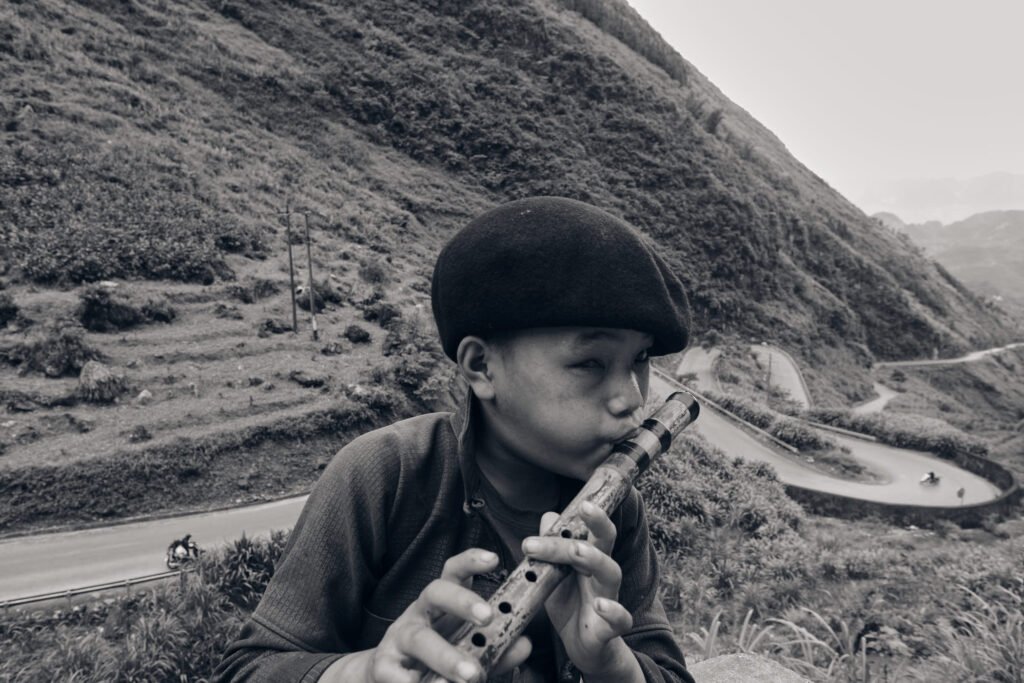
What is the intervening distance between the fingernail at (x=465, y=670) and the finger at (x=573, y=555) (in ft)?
0.78

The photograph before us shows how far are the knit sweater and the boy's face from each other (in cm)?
19

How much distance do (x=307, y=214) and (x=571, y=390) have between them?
1252 inches

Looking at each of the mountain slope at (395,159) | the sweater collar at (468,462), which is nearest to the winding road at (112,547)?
the mountain slope at (395,159)

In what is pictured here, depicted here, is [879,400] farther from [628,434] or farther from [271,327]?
[628,434]

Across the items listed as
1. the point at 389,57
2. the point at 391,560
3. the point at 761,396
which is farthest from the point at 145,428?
the point at 389,57

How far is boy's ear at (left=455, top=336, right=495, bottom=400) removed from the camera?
67.9 inches

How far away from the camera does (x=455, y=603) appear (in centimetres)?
113

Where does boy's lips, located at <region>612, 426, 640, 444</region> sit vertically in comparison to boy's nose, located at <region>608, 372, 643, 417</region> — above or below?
below

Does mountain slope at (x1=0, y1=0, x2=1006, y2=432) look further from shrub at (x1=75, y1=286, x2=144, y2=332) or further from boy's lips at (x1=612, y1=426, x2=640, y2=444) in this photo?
boy's lips at (x1=612, y1=426, x2=640, y2=444)

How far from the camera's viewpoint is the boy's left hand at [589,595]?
127 centimetres

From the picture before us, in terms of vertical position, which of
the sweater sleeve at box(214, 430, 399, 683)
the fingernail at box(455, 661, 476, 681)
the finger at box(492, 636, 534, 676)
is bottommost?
the sweater sleeve at box(214, 430, 399, 683)

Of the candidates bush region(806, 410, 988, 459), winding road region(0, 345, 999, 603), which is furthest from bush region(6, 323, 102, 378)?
bush region(806, 410, 988, 459)

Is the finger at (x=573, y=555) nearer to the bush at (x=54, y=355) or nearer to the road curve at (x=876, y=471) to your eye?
the bush at (x=54, y=355)

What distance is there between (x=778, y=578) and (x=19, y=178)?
28.1 m
